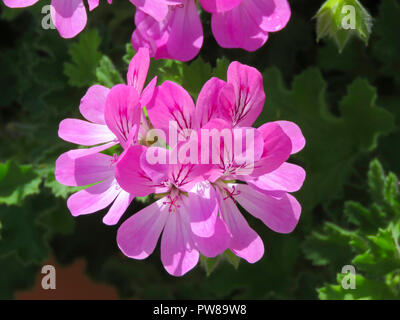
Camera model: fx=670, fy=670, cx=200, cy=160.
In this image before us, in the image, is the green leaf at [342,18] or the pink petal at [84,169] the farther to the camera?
the green leaf at [342,18]

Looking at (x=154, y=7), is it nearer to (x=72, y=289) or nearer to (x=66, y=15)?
(x=66, y=15)

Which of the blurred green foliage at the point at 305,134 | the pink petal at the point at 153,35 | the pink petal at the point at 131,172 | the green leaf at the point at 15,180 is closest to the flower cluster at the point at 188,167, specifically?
the pink petal at the point at 131,172

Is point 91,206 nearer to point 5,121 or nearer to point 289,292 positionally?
point 289,292

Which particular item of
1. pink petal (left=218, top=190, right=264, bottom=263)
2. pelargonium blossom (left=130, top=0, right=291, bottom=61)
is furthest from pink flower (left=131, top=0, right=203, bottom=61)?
pink petal (left=218, top=190, right=264, bottom=263)

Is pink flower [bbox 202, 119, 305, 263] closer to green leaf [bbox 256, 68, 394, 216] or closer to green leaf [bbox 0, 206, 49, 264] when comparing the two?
green leaf [bbox 256, 68, 394, 216]

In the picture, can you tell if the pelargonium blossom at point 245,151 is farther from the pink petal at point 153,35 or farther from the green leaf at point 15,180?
the green leaf at point 15,180
